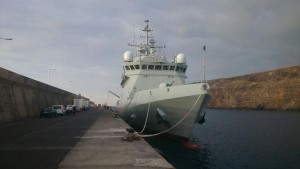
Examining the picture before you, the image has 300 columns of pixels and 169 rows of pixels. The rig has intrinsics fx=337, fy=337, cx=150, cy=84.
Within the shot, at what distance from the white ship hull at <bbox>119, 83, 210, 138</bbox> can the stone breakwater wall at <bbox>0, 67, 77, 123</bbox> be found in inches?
607

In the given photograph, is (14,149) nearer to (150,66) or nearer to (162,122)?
(162,122)

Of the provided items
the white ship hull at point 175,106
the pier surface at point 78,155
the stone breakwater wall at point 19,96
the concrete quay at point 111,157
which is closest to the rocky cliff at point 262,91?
the stone breakwater wall at point 19,96

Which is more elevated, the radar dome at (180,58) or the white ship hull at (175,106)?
the radar dome at (180,58)

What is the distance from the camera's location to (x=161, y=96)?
1008 inches

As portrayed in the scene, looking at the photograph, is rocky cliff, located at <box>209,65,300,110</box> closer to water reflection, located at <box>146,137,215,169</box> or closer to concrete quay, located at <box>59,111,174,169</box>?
water reflection, located at <box>146,137,215,169</box>

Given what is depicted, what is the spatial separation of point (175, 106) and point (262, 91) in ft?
495

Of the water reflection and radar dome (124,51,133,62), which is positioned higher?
radar dome (124,51,133,62)

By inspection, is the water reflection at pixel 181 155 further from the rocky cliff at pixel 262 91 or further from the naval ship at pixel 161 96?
the rocky cliff at pixel 262 91

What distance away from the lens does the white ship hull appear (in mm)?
23750

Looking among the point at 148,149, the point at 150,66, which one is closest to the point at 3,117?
the point at 150,66

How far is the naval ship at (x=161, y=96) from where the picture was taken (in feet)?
78.7

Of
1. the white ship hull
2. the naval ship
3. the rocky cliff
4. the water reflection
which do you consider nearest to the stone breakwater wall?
the naval ship

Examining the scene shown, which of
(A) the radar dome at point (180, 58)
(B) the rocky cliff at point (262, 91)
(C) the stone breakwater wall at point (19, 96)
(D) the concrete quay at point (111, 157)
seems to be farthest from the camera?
(B) the rocky cliff at point (262, 91)

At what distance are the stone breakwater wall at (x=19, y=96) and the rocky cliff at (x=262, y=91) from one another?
397 ft
